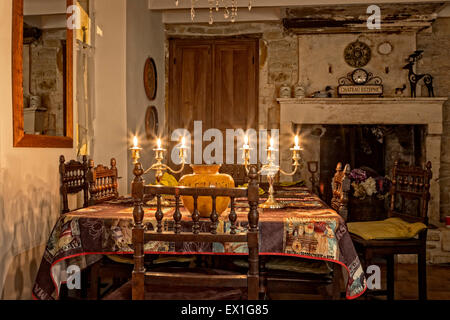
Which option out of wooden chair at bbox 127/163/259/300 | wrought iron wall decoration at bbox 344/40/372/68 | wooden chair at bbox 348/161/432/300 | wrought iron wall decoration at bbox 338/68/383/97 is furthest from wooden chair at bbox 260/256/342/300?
wrought iron wall decoration at bbox 344/40/372/68

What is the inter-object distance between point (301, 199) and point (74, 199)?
1.73 meters

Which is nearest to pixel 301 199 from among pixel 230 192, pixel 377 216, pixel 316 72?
pixel 230 192

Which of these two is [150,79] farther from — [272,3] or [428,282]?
[428,282]

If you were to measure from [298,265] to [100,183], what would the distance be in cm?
139

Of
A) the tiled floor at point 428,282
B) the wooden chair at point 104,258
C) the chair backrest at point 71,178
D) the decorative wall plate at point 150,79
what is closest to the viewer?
the wooden chair at point 104,258

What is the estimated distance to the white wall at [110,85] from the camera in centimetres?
387

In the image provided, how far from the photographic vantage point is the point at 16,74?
2.32 meters

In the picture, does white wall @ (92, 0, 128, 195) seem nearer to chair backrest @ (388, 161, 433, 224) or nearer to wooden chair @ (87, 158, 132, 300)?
wooden chair @ (87, 158, 132, 300)

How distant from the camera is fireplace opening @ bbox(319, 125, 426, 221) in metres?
4.86

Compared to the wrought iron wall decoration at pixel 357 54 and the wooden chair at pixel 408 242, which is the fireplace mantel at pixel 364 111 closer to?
the wrought iron wall decoration at pixel 357 54

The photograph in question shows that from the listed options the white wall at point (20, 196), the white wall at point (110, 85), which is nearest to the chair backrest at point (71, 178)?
the white wall at point (20, 196)

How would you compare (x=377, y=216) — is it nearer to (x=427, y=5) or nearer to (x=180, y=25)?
(x=427, y=5)

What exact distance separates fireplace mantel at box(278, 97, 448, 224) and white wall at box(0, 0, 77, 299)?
2.78m

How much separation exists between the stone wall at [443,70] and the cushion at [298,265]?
3.41 m
